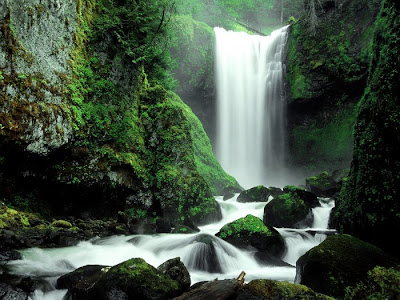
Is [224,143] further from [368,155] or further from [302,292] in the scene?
[302,292]

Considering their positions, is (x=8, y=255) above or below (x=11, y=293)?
below

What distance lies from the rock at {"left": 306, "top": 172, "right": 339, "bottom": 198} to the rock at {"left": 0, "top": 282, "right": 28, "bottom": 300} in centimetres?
1434

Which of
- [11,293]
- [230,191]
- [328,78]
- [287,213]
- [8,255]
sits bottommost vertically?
[230,191]

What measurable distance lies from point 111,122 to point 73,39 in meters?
2.78

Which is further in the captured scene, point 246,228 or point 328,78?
point 328,78

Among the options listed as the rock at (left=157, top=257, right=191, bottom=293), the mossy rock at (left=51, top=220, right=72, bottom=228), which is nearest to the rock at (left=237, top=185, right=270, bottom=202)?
the mossy rock at (left=51, top=220, right=72, bottom=228)

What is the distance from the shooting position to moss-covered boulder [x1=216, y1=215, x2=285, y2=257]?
7344 mm

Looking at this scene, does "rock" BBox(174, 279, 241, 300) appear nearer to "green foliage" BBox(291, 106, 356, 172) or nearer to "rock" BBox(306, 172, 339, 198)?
"rock" BBox(306, 172, 339, 198)

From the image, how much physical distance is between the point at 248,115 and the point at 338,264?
A: 66.5ft

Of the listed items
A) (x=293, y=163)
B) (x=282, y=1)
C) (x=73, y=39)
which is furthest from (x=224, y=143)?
(x=282, y=1)

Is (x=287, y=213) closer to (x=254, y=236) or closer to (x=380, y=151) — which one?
(x=254, y=236)

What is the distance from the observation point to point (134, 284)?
13.2ft

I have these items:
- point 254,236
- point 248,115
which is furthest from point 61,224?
point 248,115

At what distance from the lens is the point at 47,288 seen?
15.1 feet
